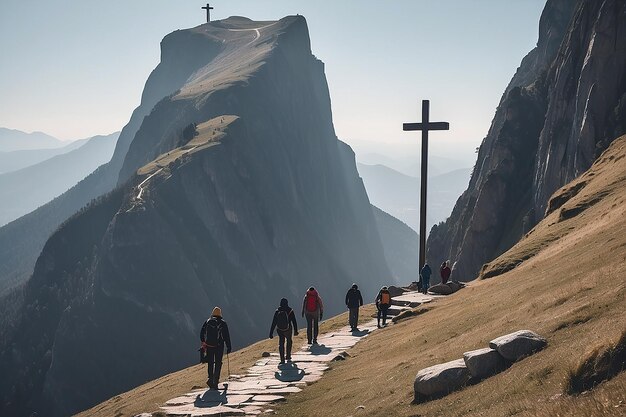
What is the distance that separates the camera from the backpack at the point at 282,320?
109 feet

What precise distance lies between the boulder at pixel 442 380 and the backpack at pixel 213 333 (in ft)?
36.2

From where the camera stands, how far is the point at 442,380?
1917 centimetres

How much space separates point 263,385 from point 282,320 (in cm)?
529

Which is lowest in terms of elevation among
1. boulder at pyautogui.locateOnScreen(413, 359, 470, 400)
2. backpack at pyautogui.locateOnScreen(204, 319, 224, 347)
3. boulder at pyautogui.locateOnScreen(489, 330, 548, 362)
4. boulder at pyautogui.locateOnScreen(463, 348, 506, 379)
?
backpack at pyautogui.locateOnScreen(204, 319, 224, 347)

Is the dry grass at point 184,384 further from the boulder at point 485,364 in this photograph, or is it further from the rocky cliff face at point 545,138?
the rocky cliff face at point 545,138

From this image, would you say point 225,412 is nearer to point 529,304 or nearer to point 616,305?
point 529,304

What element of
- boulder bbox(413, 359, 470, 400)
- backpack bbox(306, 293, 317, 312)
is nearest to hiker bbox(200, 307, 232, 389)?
backpack bbox(306, 293, 317, 312)

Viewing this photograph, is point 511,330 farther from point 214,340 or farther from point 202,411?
point 214,340

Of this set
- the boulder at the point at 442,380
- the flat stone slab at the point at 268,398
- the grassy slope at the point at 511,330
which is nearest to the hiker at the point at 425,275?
the grassy slope at the point at 511,330

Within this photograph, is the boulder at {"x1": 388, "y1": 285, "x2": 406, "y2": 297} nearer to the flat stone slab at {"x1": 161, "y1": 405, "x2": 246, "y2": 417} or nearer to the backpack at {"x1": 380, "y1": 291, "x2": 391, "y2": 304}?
the backpack at {"x1": 380, "y1": 291, "x2": 391, "y2": 304}

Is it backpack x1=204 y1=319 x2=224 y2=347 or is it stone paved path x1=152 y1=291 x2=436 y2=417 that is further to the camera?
backpack x1=204 y1=319 x2=224 y2=347

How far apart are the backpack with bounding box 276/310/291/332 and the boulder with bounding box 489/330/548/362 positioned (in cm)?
1497

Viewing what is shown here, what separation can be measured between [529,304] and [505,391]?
8970 mm

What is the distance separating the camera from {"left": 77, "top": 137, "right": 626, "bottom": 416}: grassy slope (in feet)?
51.5
